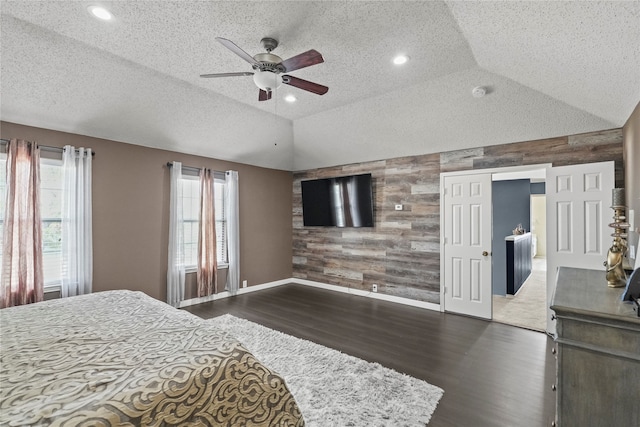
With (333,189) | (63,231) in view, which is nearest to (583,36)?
(333,189)

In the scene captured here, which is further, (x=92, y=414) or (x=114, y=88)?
(x=114, y=88)

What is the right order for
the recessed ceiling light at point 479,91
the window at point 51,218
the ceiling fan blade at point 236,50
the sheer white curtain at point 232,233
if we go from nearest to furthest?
the ceiling fan blade at point 236,50 → the recessed ceiling light at point 479,91 → the window at point 51,218 → the sheer white curtain at point 232,233

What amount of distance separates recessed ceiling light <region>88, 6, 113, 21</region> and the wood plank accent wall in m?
4.14

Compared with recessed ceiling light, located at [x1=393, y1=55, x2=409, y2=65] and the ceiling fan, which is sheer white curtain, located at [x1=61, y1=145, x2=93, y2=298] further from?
recessed ceiling light, located at [x1=393, y1=55, x2=409, y2=65]

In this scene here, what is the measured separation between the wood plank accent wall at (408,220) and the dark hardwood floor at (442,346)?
0.48 metres

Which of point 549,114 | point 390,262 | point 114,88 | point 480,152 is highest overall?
point 114,88

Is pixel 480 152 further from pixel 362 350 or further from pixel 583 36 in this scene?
pixel 362 350

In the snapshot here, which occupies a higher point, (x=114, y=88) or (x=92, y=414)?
(x=114, y=88)

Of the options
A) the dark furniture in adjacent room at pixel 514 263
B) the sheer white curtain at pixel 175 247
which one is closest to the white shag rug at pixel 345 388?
the sheer white curtain at pixel 175 247

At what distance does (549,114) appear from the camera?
136 inches

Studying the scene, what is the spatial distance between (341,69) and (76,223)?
12.2ft

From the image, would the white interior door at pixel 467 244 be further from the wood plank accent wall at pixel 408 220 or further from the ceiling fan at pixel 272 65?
the ceiling fan at pixel 272 65

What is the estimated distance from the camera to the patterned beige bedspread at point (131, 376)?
3.46 ft

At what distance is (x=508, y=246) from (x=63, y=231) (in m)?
6.99
